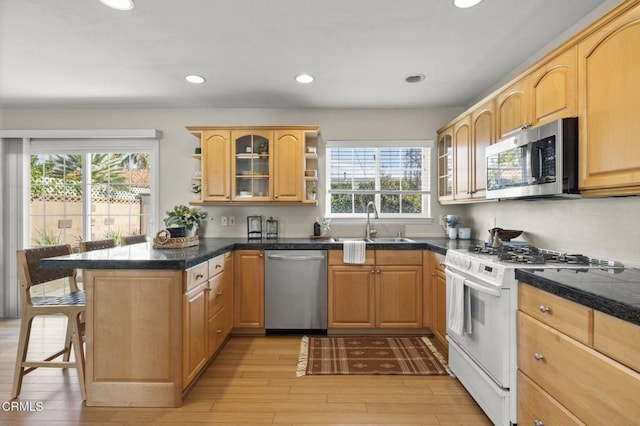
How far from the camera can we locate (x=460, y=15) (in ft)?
6.99

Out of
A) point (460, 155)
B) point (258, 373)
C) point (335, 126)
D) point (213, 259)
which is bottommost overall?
point (258, 373)

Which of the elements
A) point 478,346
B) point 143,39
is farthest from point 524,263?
point 143,39

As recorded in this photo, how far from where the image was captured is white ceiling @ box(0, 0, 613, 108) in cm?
209

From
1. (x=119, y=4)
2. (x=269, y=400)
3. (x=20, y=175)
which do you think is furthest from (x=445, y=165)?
(x=20, y=175)

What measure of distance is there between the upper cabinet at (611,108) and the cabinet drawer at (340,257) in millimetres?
1836

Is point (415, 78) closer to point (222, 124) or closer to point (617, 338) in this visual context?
point (222, 124)

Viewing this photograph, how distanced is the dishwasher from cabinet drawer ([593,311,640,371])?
7.68 ft

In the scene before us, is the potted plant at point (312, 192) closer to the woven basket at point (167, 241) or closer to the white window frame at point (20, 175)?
the woven basket at point (167, 241)

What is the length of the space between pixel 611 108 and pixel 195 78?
3.04m

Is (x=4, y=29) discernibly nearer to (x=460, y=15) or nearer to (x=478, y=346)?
(x=460, y=15)

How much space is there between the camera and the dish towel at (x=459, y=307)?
2186 mm

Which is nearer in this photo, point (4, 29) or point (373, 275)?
point (4, 29)

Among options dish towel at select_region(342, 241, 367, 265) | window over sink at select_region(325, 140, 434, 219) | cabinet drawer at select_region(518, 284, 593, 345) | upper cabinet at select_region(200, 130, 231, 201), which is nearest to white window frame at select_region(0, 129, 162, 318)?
upper cabinet at select_region(200, 130, 231, 201)

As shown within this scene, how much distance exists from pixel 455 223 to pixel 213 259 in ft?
8.31
